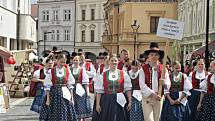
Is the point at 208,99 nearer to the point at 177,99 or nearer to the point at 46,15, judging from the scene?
the point at 177,99

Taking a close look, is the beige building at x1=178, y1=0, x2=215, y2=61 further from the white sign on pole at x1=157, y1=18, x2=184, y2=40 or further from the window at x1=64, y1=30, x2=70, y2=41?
the window at x1=64, y1=30, x2=70, y2=41

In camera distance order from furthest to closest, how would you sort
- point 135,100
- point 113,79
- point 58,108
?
1. point 58,108
2. point 135,100
3. point 113,79

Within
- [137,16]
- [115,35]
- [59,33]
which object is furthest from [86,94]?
[59,33]

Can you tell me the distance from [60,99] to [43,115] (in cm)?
62

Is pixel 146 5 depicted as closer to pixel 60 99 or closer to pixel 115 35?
pixel 115 35

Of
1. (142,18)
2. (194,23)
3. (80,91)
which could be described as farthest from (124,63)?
(142,18)

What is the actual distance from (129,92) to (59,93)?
1.93 meters

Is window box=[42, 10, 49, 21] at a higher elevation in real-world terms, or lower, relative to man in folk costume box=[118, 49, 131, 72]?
higher

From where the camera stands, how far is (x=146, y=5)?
5378 cm

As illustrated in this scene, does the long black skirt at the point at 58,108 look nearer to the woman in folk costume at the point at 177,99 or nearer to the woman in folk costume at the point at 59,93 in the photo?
the woman in folk costume at the point at 59,93

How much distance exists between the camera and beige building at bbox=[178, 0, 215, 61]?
3347 cm

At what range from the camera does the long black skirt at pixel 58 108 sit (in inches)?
456

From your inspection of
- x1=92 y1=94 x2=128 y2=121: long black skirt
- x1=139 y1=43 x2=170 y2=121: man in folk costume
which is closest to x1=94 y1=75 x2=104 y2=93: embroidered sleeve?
x1=92 y1=94 x2=128 y2=121: long black skirt

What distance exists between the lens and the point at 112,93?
Answer: 10359 millimetres
